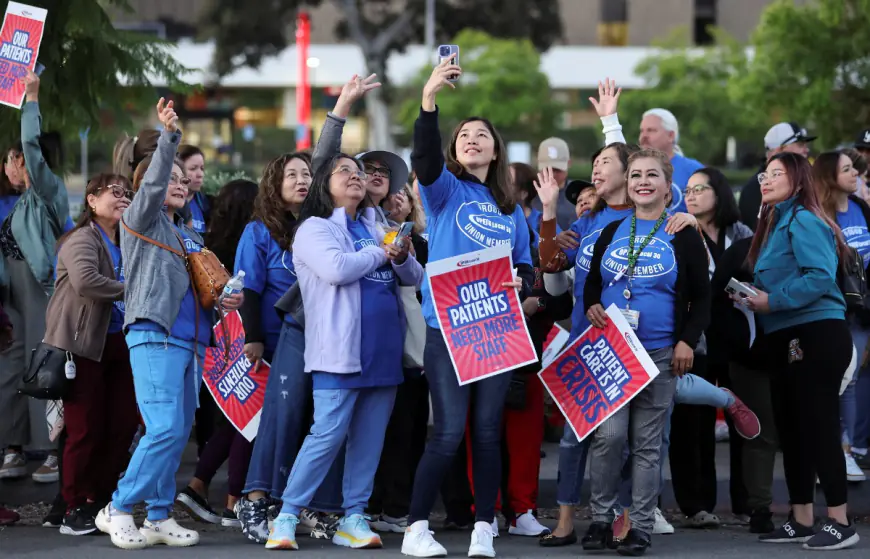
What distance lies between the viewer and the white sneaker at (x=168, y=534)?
23.4 feet

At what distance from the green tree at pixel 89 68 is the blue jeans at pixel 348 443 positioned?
4019 millimetres

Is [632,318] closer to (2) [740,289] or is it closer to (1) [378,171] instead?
(2) [740,289]

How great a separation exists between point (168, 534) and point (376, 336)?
1512 mm

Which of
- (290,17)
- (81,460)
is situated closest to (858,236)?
(81,460)

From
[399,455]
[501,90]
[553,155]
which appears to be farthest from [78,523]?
[501,90]

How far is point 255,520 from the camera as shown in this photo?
731 cm

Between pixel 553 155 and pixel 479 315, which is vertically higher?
pixel 553 155

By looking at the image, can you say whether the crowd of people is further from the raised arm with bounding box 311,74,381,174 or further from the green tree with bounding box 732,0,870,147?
the green tree with bounding box 732,0,870,147

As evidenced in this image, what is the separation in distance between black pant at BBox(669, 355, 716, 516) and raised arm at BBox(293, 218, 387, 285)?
2138mm

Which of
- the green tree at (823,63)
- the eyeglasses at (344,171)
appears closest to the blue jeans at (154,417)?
the eyeglasses at (344,171)

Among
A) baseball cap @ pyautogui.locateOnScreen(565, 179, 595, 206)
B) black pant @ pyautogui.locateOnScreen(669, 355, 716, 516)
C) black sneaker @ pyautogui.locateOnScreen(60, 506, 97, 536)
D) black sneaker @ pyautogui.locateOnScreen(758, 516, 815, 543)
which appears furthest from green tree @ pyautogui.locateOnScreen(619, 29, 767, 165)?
black sneaker @ pyautogui.locateOnScreen(60, 506, 97, 536)

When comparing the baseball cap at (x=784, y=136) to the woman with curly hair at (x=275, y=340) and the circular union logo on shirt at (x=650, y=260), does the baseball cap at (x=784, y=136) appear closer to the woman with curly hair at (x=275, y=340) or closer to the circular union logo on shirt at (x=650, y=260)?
the circular union logo on shirt at (x=650, y=260)

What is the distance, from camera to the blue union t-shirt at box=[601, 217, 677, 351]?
6.99 meters

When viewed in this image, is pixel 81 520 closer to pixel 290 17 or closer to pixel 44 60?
pixel 44 60
